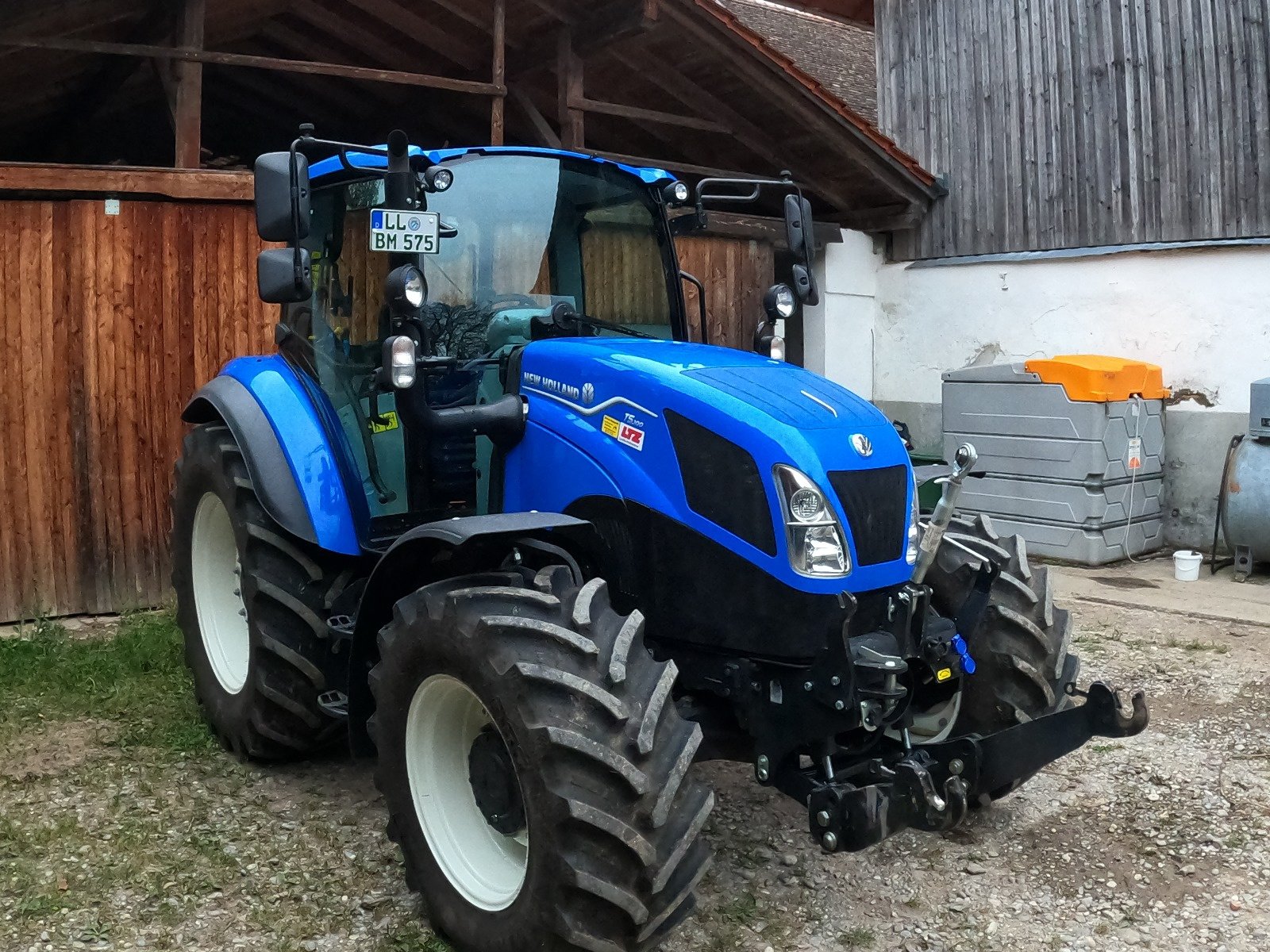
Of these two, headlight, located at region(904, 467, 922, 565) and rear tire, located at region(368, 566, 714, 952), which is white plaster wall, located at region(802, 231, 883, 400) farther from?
rear tire, located at region(368, 566, 714, 952)

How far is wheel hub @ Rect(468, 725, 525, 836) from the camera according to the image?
9.87 ft

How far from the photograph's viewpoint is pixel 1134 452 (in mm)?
8422

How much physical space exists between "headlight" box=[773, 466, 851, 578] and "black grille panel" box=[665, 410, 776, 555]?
0.16 feet

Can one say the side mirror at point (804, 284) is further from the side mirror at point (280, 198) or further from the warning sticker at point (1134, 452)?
the warning sticker at point (1134, 452)

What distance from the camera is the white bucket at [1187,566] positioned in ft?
25.8

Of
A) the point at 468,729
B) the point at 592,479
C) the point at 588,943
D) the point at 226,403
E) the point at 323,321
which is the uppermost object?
the point at 323,321

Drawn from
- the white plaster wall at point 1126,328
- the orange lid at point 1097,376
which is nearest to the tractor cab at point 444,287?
the orange lid at point 1097,376

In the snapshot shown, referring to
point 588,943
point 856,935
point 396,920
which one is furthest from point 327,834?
point 856,935

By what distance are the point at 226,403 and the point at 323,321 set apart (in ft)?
1.66

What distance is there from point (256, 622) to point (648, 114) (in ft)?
18.3

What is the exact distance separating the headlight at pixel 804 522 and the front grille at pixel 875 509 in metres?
0.08

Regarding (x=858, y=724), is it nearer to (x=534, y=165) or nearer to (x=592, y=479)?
(x=592, y=479)

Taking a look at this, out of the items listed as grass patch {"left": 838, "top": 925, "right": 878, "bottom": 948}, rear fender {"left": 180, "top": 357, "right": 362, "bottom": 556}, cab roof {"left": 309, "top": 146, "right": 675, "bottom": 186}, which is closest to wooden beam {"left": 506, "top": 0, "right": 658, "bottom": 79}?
cab roof {"left": 309, "top": 146, "right": 675, "bottom": 186}

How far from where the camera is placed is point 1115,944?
3168mm
